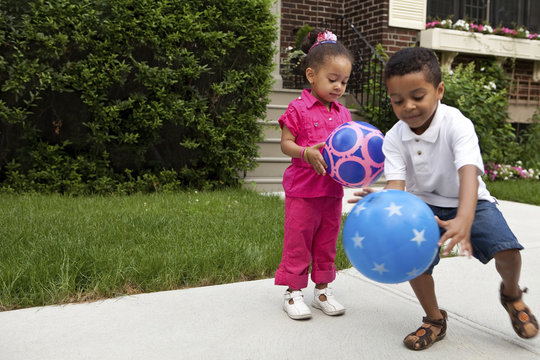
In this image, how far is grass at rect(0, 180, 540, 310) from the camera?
2.88 metres

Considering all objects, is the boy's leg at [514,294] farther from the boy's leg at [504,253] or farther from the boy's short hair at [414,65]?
the boy's short hair at [414,65]

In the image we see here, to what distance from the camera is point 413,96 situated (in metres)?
2.11

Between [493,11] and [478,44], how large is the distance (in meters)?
1.42

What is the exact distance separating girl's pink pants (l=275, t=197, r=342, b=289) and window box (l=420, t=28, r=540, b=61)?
24.2 ft

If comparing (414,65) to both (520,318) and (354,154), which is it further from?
(520,318)

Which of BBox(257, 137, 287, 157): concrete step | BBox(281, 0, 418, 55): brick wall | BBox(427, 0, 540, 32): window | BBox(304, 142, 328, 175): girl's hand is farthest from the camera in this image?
BBox(427, 0, 540, 32): window

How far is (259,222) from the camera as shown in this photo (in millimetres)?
4578

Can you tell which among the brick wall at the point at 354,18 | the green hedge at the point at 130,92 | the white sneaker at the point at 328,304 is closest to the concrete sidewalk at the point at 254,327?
the white sneaker at the point at 328,304

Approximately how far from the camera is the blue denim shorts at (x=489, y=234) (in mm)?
2178

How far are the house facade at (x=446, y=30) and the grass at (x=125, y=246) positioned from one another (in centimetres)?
460

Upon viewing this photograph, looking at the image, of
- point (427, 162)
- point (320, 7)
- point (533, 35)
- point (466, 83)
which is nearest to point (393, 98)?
point (427, 162)

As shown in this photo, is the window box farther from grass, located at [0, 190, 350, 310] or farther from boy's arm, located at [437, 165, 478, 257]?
boy's arm, located at [437, 165, 478, 257]

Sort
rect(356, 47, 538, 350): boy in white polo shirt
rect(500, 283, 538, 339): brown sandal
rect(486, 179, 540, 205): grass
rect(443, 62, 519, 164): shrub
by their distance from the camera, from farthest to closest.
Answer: rect(443, 62, 519, 164): shrub, rect(486, 179, 540, 205): grass, rect(500, 283, 538, 339): brown sandal, rect(356, 47, 538, 350): boy in white polo shirt

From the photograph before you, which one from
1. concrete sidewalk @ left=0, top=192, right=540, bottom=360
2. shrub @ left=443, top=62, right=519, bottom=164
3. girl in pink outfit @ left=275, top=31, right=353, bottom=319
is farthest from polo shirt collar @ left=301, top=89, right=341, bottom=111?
shrub @ left=443, top=62, right=519, bottom=164
